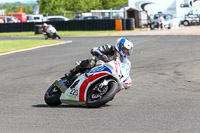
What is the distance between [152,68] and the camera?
13898mm

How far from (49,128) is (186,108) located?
2.47m

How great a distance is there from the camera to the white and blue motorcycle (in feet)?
23.4

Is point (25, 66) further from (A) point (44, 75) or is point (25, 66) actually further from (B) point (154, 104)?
(B) point (154, 104)

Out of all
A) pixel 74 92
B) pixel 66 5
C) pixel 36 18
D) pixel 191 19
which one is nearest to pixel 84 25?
pixel 191 19

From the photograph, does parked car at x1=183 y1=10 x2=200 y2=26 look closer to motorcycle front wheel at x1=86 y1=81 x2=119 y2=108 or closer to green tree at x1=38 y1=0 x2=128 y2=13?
green tree at x1=38 y1=0 x2=128 y2=13

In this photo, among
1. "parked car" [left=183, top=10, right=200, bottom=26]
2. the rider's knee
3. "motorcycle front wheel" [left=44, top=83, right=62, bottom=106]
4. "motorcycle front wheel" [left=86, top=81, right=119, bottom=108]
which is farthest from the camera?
"parked car" [left=183, top=10, right=200, bottom=26]

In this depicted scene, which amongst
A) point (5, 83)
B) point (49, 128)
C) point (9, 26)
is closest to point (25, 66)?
point (5, 83)

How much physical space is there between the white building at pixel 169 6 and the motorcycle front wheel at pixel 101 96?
50.7 m

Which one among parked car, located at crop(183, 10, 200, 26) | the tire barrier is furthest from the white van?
parked car, located at crop(183, 10, 200, 26)

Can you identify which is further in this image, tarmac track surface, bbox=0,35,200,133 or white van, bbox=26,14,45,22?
white van, bbox=26,14,45,22

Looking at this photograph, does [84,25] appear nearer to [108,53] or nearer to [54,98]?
[54,98]

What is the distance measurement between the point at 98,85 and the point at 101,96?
174mm

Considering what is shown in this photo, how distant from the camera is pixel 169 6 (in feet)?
190

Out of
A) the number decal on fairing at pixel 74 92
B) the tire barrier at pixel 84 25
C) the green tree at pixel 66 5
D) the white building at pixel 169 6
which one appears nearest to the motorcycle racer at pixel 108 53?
the number decal on fairing at pixel 74 92
